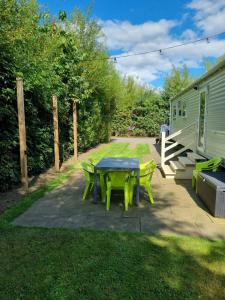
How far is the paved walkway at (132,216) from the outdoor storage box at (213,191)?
0.13m

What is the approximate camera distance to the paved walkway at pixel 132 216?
3.71 meters

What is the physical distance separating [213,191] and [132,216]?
139 centimetres

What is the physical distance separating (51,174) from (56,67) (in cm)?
326

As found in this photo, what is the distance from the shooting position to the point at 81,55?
8.62 meters

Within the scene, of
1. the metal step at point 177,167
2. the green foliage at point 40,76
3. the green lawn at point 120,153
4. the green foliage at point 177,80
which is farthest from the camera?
the green foliage at point 177,80

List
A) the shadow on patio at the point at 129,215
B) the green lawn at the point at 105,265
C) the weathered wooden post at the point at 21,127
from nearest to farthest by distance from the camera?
the green lawn at the point at 105,265 → the shadow on patio at the point at 129,215 → the weathered wooden post at the point at 21,127

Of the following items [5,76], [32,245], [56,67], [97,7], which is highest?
[97,7]

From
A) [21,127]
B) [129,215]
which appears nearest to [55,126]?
[21,127]

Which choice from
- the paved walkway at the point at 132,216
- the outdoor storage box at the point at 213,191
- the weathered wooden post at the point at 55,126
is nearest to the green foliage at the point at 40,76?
the weathered wooden post at the point at 55,126

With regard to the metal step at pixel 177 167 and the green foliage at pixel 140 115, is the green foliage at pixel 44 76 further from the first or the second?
the green foliage at pixel 140 115

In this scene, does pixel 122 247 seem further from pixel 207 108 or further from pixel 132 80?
pixel 132 80

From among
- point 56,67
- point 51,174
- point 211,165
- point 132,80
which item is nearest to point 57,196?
point 51,174

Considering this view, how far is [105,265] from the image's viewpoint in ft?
8.94

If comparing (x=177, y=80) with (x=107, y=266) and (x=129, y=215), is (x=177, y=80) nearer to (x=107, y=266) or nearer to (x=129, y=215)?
(x=129, y=215)
